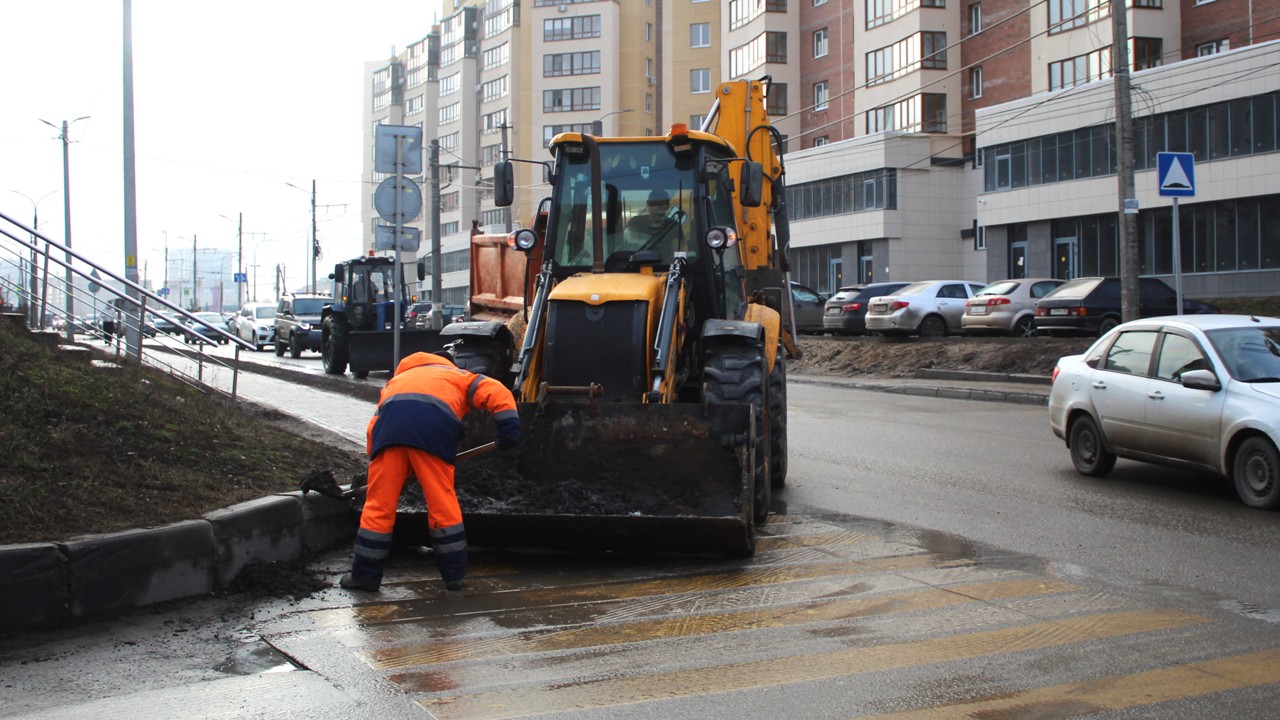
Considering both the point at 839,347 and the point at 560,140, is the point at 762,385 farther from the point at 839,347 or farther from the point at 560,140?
the point at 839,347

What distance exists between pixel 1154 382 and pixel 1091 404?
2.72 feet

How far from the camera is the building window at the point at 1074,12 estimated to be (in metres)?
41.9

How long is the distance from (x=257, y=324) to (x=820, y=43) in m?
32.2

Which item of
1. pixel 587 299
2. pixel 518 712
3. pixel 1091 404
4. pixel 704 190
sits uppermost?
pixel 704 190

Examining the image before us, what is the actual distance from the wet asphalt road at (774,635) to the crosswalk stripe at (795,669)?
0.02m

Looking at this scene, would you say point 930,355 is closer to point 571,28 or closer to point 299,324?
point 299,324

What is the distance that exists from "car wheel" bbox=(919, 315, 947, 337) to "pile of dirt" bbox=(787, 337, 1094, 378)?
51cm

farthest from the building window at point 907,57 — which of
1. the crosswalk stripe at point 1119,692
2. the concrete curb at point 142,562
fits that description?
the crosswalk stripe at point 1119,692

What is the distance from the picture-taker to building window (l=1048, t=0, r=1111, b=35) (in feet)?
137

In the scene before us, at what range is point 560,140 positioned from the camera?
9461 millimetres

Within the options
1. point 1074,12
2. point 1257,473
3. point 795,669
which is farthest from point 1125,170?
point 1074,12

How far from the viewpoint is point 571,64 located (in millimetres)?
88125

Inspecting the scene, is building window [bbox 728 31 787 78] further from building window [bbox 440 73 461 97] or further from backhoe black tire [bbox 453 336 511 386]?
backhoe black tire [bbox 453 336 511 386]

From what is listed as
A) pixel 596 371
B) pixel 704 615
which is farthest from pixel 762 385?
pixel 704 615
